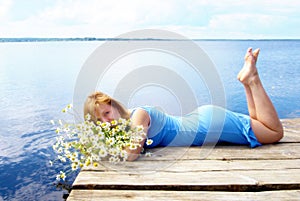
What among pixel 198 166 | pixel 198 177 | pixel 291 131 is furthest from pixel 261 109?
pixel 198 177

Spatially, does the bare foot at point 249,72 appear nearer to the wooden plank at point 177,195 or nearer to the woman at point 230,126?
the woman at point 230,126

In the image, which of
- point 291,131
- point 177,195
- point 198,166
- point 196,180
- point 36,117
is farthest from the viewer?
point 36,117

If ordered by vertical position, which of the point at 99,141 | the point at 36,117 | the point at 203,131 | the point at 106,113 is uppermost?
the point at 106,113

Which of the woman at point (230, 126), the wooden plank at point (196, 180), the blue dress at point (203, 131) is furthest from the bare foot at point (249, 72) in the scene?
the wooden plank at point (196, 180)

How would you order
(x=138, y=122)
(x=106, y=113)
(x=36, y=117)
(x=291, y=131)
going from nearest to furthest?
1. (x=138, y=122)
2. (x=106, y=113)
3. (x=291, y=131)
4. (x=36, y=117)

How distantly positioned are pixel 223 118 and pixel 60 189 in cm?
273

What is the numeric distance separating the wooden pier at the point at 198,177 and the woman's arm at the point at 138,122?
2.8 inches

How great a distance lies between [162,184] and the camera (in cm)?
277

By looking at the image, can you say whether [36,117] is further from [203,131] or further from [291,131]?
[291,131]

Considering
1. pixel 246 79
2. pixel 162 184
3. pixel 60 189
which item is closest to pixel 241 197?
pixel 162 184

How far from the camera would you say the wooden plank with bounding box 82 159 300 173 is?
122 inches

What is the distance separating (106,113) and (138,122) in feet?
1.28

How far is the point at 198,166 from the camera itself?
10.4 feet

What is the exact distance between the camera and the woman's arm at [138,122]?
326 centimetres
